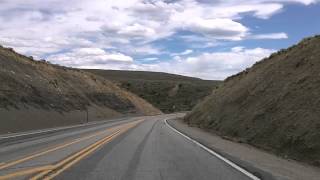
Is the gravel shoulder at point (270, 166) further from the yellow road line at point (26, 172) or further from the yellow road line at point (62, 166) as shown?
the yellow road line at point (26, 172)

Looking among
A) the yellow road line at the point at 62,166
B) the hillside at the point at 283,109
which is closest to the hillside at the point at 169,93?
the hillside at the point at 283,109

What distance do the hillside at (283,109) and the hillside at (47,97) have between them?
1785cm

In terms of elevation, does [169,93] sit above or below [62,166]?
above

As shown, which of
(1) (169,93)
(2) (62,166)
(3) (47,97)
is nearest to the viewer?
(2) (62,166)

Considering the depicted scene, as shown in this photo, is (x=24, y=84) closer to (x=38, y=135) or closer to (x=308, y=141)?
(x=38, y=135)

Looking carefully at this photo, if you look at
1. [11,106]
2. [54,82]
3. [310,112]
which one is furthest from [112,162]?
[54,82]

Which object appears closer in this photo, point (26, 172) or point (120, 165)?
point (26, 172)

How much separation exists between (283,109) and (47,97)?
44.1 meters

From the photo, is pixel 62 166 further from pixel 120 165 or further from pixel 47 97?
pixel 47 97

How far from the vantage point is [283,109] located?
2258 centimetres

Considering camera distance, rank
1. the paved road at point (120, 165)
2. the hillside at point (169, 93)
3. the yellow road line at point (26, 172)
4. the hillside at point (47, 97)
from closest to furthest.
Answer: the yellow road line at point (26, 172) → the paved road at point (120, 165) → the hillside at point (47, 97) → the hillside at point (169, 93)

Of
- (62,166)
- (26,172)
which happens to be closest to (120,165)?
Answer: (62,166)

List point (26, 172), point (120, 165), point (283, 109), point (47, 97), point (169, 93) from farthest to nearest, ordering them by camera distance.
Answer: point (169, 93) < point (47, 97) < point (283, 109) < point (120, 165) < point (26, 172)

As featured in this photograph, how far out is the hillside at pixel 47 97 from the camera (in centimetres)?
4916
